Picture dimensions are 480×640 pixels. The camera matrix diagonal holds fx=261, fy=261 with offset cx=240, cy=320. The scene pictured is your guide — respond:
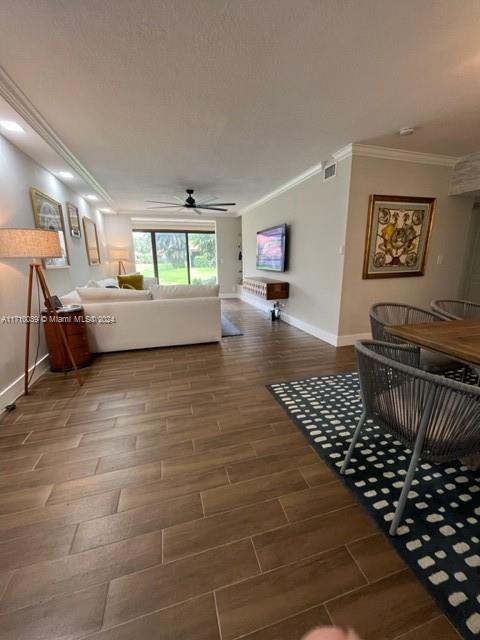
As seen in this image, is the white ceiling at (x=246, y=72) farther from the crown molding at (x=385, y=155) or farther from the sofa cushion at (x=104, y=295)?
the sofa cushion at (x=104, y=295)

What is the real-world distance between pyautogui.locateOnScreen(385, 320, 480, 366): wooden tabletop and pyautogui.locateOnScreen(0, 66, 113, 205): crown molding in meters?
3.19

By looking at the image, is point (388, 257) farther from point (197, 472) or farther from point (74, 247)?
point (74, 247)

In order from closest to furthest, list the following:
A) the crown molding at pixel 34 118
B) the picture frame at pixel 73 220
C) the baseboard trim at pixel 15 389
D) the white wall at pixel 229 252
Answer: the crown molding at pixel 34 118, the baseboard trim at pixel 15 389, the picture frame at pixel 73 220, the white wall at pixel 229 252

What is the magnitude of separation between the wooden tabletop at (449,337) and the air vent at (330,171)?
8.20 ft

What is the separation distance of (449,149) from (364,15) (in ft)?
8.61

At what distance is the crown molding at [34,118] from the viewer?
6.19 ft

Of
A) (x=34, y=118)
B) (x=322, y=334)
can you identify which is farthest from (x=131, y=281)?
(x=322, y=334)

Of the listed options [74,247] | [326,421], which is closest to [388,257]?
[326,421]

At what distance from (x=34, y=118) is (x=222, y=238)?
223 inches

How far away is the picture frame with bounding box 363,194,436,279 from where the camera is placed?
3.34 metres

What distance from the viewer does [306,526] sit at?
4.06ft

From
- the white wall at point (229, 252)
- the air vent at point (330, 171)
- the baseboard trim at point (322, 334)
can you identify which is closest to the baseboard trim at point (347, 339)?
the baseboard trim at point (322, 334)

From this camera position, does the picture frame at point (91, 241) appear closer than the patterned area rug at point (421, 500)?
No

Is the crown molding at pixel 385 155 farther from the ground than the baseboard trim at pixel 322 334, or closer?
farther from the ground
